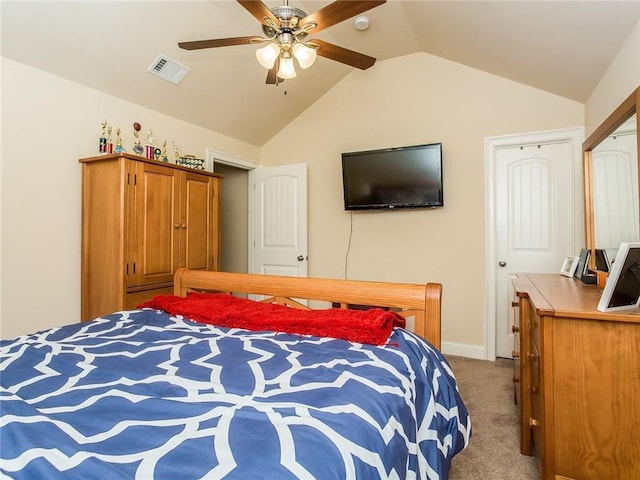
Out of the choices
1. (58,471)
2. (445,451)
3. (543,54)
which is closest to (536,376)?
(445,451)

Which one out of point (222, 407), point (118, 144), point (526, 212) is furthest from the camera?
point (526, 212)

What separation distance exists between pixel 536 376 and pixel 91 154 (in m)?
3.21

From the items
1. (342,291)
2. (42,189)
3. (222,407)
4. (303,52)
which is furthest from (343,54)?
(42,189)

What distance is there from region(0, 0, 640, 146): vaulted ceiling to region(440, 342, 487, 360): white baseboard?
7.80ft

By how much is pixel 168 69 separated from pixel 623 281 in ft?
10.5

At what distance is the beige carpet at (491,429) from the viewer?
5.83 ft

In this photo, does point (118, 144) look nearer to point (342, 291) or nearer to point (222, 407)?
point (342, 291)

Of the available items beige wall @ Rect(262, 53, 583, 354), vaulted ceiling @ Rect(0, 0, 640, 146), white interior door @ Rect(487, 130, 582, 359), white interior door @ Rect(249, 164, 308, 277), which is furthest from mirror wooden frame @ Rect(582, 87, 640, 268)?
white interior door @ Rect(249, 164, 308, 277)

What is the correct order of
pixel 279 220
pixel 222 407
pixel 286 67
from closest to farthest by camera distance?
1. pixel 222 407
2. pixel 286 67
3. pixel 279 220

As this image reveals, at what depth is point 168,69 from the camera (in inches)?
110

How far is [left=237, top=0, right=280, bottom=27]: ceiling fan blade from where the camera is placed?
1.66 metres

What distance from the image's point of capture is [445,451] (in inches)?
50.4

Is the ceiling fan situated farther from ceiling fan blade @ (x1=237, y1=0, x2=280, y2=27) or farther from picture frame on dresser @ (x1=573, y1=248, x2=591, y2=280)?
picture frame on dresser @ (x1=573, y1=248, x2=591, y2=280)

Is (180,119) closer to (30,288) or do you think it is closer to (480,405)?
(30,288)
